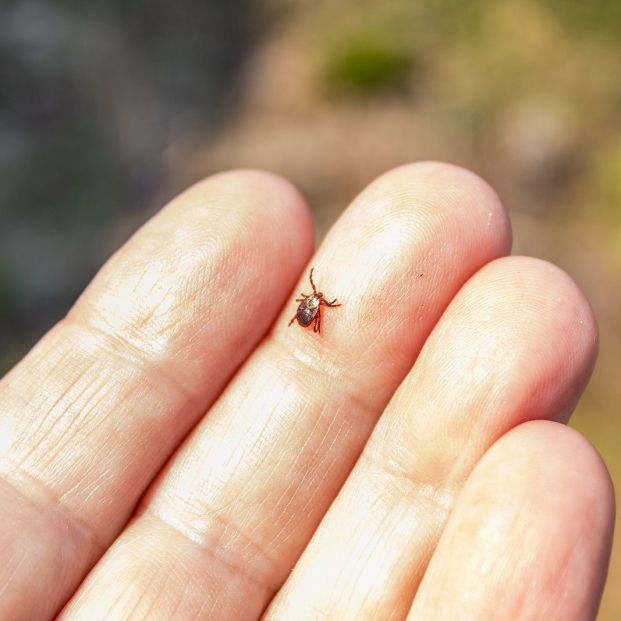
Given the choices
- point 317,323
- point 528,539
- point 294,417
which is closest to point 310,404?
point 294,417

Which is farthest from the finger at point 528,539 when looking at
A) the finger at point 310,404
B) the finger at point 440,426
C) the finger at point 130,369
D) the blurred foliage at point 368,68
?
the blurred foliage at point 368,68

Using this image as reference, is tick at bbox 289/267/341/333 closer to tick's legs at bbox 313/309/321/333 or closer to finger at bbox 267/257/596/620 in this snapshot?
tick's legs at bbox 313/309/321/333

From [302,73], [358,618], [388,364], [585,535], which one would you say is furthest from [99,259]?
[585,535]

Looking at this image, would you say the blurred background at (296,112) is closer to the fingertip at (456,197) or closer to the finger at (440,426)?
the fingertip at (456,197)

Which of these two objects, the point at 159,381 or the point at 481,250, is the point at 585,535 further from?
the point at 159,381

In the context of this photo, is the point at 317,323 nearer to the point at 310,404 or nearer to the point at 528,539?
the point at 310,404

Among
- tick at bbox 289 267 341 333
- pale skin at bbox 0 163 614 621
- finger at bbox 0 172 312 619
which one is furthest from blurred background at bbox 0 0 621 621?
tick at bbox 289 267 341 333
